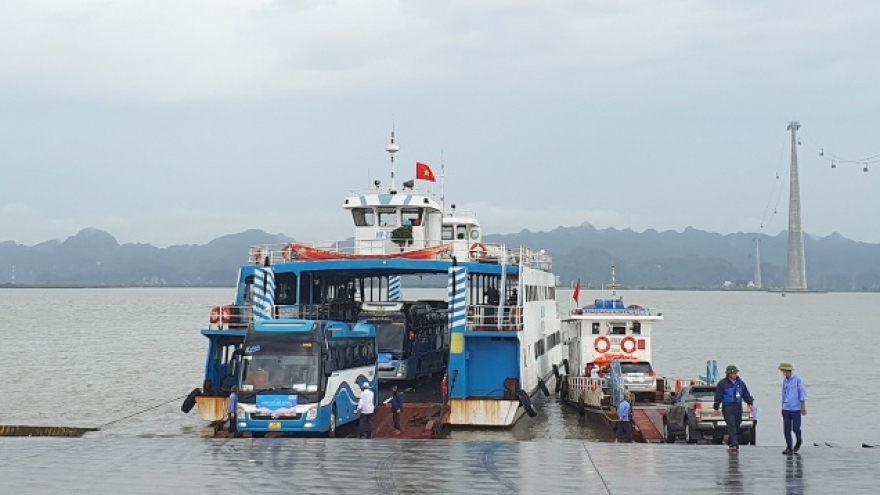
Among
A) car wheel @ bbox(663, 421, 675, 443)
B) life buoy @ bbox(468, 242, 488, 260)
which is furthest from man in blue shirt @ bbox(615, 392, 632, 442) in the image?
life buoy @ bbox(468, 242, 488, 260)

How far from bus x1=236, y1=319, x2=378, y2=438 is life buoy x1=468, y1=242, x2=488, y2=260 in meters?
8.09

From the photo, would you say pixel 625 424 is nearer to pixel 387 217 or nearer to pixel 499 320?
pixel 499 320

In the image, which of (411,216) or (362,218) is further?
(362,218)

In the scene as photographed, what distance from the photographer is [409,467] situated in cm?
1758

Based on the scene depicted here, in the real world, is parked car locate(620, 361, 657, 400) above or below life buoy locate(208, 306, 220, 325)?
below

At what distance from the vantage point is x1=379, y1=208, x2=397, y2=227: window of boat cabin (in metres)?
37.0

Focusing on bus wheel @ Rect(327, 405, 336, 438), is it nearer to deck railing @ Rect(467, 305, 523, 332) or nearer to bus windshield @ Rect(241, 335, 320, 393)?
bus windshield @ Rect(241, 335, 320, 393)

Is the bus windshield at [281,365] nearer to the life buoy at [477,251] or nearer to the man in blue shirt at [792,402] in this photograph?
the life buoy at [477,251]

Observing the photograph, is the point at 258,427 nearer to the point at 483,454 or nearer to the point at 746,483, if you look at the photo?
the point at 483,454

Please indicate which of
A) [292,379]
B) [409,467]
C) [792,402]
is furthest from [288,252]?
[792,402]

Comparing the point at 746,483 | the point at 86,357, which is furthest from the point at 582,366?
the point at 86,357

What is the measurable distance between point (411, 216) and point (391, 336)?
4.66m

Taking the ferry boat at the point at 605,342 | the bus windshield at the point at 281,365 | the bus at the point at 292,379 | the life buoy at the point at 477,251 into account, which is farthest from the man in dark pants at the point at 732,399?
the ferry boat at the point at 605,342

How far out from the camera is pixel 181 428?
111ft
